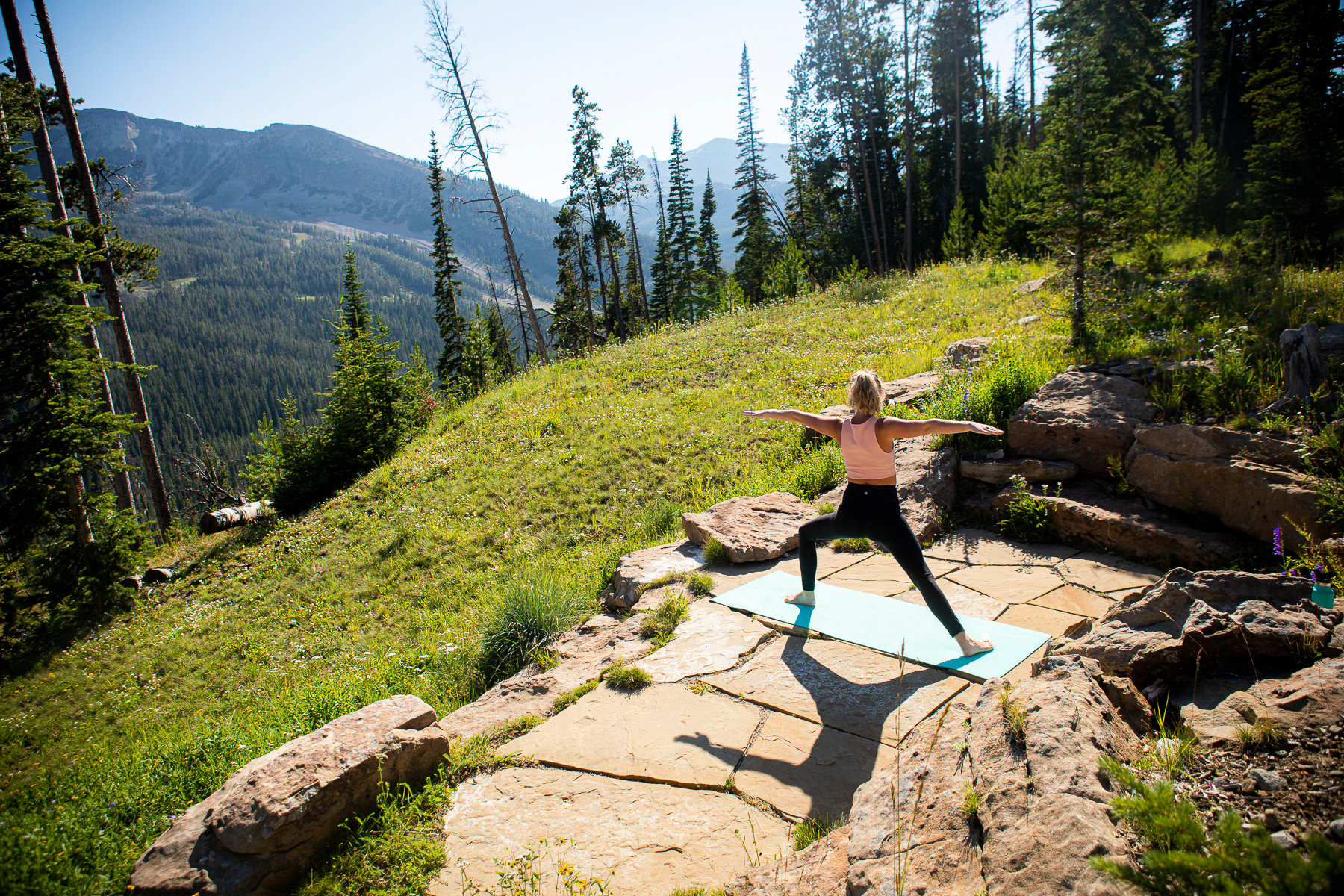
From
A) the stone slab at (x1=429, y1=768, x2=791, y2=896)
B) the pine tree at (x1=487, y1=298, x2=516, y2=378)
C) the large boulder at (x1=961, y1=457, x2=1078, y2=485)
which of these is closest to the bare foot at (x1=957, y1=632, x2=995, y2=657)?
the stone slab at (x1=429, y1=768, x2=791, y2=896)

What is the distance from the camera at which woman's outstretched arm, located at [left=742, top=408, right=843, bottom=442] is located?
4.54 m

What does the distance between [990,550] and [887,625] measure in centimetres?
201

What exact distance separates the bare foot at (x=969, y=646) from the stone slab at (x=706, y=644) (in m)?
1.42

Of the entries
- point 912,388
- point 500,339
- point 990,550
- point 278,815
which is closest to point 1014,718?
point 278,815

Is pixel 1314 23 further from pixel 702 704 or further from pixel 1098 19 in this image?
pixel 702 704

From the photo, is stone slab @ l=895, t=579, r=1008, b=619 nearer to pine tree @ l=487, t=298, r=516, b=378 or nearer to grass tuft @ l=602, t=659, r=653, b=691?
grass tuft @ l=602, t=659, r=653, b=691

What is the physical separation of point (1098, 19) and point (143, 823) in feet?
111

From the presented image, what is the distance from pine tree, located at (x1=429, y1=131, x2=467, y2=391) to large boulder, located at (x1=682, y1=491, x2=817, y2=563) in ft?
106

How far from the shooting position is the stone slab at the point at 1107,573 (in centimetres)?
490

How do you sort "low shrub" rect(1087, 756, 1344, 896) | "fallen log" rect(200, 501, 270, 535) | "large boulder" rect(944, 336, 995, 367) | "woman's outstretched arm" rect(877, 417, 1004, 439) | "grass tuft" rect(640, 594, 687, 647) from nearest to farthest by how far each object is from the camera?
"low shrub" rect(1087, 756, 1344, 896), "woman's outstretched arm" rect(877, 417, 1004, 439), "grass tuft" rect(640, 594, 687, 647), "large boulder" rect(944, 336, 995, 367), "fallen log" rect(200, 501, 270, 535)

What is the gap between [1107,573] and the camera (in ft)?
16.9

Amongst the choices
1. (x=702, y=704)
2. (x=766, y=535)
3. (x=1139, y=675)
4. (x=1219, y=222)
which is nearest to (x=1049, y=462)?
(x=766, y=535)

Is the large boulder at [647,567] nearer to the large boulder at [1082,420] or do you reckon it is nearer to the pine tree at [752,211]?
the large boulder at [1082,420]

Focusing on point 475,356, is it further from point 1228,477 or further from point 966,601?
point 1228,477
